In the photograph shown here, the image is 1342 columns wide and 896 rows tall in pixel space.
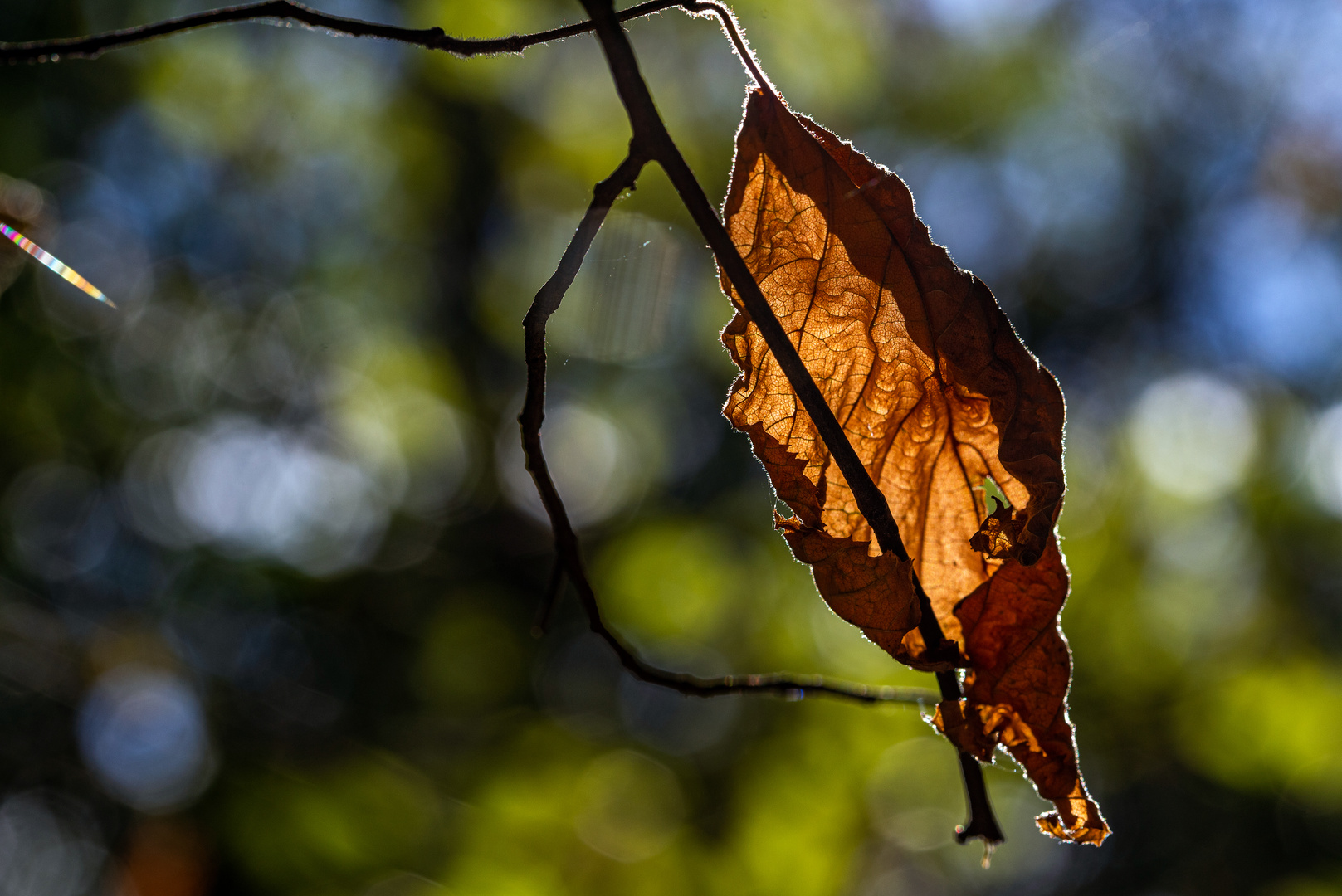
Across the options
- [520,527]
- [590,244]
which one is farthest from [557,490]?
[520,527]

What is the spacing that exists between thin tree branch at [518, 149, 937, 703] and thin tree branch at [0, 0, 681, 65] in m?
0.12

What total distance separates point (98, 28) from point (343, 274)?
4.35 ft

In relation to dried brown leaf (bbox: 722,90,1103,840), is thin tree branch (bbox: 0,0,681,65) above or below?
above

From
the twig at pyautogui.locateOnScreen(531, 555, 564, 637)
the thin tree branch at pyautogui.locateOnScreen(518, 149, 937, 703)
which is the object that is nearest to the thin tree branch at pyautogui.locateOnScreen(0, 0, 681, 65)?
the thin tree branch at pyautogui.locateOnScreen(518, 149, 937, 703)

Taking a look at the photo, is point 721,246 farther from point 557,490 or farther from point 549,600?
point 549,600

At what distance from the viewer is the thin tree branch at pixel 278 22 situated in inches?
20.5

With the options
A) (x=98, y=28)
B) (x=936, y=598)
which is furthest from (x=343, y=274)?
(x=936, y=598)

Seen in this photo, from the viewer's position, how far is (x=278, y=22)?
1.82 feet

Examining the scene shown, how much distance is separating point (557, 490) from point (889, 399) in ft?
0.86

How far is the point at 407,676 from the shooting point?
13.9ft

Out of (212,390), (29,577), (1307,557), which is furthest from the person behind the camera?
(212,390)

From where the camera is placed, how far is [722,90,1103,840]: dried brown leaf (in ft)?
1.83

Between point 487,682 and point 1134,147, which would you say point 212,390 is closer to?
point 487,682

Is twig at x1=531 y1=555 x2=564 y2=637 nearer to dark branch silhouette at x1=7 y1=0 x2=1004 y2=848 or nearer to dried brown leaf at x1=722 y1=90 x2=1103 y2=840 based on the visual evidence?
dark branch silhouette at x1=7 y1=0 x2=1004 y2=848
